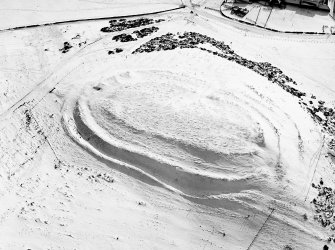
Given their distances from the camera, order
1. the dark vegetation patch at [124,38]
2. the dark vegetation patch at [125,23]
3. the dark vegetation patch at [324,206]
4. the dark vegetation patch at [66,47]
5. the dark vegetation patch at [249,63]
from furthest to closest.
Result: 1. the dark vegetation patch at [125,23]
2. the dark vegetation patch at [124,38]
3. the dark vegetation patch at [66,47]
4. the dark vegetation patch at [249,63]
5. the dark vegetation patch at [324,206]

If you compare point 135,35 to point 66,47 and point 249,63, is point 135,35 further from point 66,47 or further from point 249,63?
point 249,63

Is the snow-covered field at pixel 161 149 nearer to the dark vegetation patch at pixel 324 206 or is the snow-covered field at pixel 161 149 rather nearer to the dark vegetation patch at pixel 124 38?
the dark vegetation patch at pixel 324 206

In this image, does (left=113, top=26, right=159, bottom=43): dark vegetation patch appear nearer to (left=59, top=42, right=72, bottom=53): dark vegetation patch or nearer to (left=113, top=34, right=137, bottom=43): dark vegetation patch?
(left=113, top=34, right=137, bottom=43): dark vegetation patch

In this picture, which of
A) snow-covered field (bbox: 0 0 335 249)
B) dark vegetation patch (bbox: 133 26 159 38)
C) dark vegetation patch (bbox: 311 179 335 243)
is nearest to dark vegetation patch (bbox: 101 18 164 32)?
dark vegetation patch (bbox: 133 26 159 38)

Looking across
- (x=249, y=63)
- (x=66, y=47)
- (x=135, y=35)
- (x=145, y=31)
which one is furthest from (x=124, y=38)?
(x=249, y=63)

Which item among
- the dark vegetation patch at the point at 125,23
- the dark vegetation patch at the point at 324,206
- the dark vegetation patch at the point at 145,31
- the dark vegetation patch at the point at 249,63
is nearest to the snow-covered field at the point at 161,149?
the dark vegetation patch at the point at 249,63

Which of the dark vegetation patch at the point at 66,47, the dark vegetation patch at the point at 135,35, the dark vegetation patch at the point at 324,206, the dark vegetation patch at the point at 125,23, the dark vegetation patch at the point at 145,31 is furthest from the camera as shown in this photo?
the dark vegetation patch at the point at 125,23

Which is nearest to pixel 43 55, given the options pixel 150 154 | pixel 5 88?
pixel 5 88
